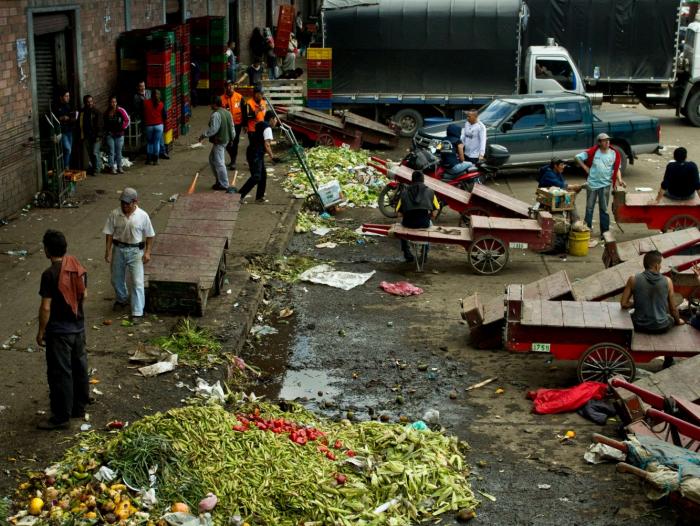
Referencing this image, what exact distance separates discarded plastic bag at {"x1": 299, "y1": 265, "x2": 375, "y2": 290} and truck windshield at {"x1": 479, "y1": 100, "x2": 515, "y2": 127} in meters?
7.26

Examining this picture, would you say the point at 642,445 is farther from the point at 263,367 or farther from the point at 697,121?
the point at 697,121

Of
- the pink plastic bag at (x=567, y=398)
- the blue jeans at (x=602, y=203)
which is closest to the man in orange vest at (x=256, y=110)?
the blue jeans at (x=602, y=203)

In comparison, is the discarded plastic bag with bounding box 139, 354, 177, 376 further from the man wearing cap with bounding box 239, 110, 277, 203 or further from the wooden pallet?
the wooden pallet

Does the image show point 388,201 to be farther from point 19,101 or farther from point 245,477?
point 245,477

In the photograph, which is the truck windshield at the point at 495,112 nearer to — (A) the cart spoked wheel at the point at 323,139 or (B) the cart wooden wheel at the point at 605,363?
(A) the cart spoked wheel at the point at 323,139

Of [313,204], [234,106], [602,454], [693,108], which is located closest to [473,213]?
[313,204]

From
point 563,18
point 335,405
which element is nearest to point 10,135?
point 335,405

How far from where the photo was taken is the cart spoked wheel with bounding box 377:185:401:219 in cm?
1788

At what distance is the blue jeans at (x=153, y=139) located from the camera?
21.0 metres

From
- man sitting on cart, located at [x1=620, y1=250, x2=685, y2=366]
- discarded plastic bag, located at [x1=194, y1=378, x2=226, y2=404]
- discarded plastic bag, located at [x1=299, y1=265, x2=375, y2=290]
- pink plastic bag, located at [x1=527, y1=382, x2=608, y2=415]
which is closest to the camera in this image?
discarded plastic bag, located at [x1=194, y1=378, x2=226, y2=404]

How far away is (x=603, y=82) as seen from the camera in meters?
28.6

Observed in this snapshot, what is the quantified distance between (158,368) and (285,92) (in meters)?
15.6

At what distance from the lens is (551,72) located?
25312mm

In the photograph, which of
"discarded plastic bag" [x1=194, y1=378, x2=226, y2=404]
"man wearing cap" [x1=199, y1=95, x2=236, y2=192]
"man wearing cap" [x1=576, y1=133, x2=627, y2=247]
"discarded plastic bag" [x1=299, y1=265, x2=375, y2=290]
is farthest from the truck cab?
"discarded plastic bag" [x1=194, y1=378, x2=226, y2=404]
